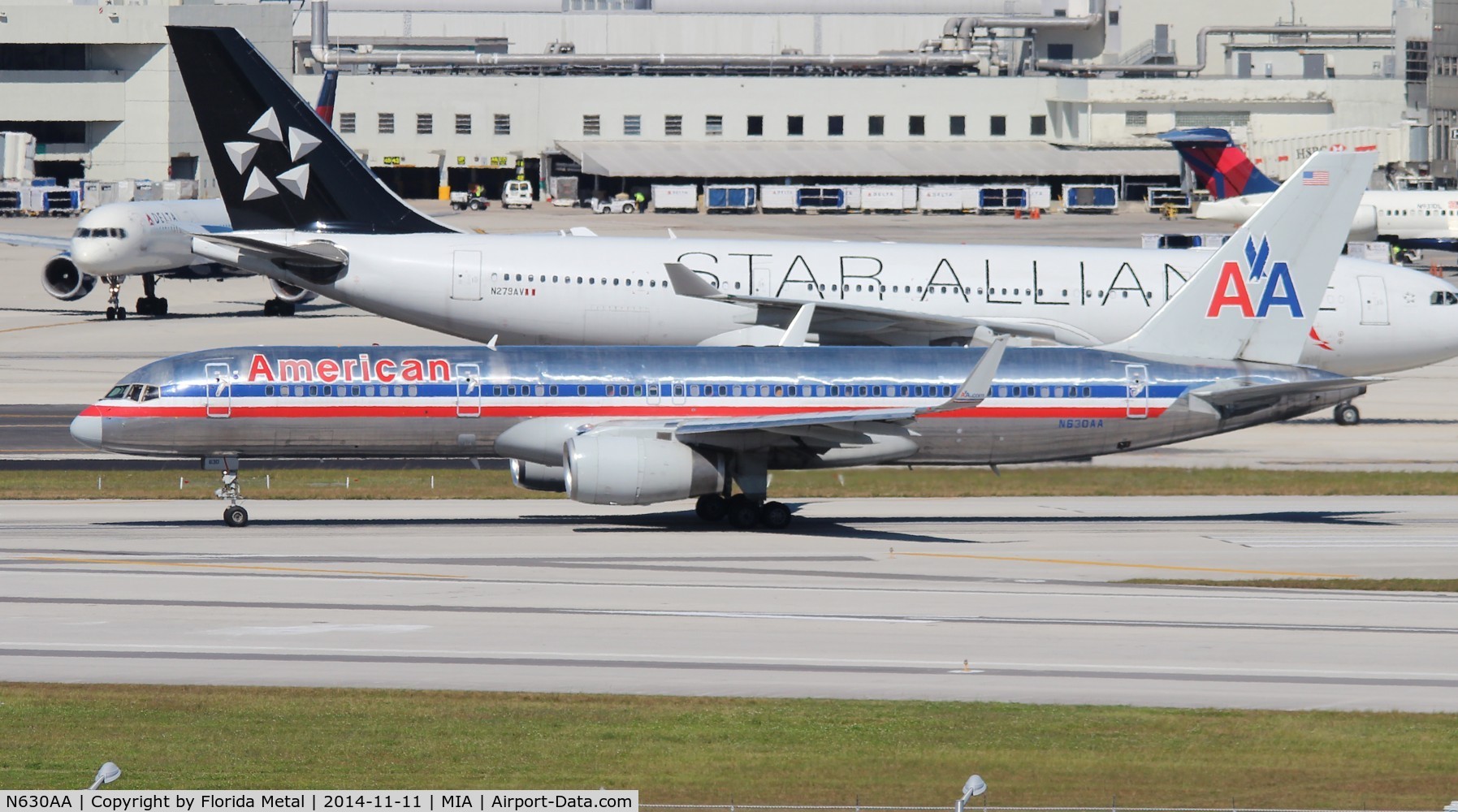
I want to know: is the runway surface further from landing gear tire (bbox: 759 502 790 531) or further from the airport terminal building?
the airport terminal building

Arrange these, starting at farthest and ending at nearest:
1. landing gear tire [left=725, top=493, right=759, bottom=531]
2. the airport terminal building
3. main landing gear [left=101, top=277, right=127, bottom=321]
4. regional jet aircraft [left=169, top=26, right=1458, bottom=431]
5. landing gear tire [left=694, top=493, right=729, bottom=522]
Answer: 1. the airport terminal building
2. main landing gear [left=101, top=277, right=127, bottom=321]
3. regional jet aircraft [left=169, top=26, right=1458, bottom=431]
4. landing gear tire [left=694, top=493, right=729, bottom=522]
5. landing gear tire [left=725, top=493, right=759, bottom=531]

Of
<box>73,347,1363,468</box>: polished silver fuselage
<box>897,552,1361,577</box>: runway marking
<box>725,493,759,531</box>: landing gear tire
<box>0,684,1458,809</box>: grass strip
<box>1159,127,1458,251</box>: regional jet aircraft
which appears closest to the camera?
<box>0,684,1458,809</box>: grass strip

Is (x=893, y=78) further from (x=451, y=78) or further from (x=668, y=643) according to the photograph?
(x=668, y=643)

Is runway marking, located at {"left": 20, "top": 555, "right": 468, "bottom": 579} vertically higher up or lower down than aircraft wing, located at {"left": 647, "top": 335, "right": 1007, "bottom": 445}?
lower down

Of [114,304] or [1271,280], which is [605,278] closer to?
[1271,280]

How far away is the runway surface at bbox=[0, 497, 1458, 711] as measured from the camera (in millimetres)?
24922

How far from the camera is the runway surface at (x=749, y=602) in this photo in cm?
2492

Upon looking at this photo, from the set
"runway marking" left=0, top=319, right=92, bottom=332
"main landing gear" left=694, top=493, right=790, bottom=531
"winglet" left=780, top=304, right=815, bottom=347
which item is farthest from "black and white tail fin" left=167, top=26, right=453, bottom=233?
"runway marking" left=0, top=319, right=92, bottom=332

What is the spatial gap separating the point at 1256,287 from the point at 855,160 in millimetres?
104120

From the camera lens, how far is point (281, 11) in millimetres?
143750

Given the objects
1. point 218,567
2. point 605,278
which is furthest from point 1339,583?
point 605,278

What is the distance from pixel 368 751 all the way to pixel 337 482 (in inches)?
960

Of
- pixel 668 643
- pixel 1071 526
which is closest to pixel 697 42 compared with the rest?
pixel 1071 526

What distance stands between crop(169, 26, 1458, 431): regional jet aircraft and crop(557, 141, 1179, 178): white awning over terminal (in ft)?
286
